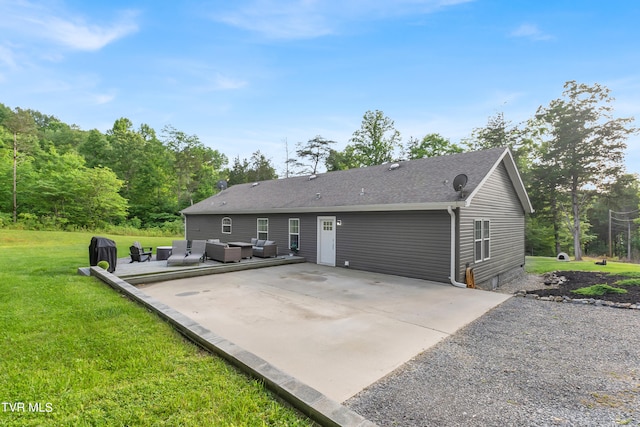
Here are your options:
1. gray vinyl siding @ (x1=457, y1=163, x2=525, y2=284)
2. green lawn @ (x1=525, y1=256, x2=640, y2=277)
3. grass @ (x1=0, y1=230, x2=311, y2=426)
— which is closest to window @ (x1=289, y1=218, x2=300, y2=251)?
gray vinyl siding @ (x1=457, y1=163, x2=525, y2=284)

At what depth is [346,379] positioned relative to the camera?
3.00m

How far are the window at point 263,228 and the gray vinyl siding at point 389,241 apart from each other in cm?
110

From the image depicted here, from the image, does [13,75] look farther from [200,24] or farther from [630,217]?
[630,217]

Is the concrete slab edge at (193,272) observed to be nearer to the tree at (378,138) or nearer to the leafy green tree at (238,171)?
the tree at (378,138)

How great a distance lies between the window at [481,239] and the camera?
29.0ft

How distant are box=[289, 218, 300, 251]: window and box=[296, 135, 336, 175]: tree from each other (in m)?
19.3

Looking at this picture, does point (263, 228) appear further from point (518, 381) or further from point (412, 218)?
point (518, 381)

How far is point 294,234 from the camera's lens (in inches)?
472

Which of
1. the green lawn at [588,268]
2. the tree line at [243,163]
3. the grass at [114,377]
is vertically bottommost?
the green lawn at [588,268]

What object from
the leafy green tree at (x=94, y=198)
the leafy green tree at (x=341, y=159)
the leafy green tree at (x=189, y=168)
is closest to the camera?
the leafy green tree at (x=94, y=198)

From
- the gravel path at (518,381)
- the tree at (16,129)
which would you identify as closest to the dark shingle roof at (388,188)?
the gravel path at (518,381)

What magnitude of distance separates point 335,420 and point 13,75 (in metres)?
17.7

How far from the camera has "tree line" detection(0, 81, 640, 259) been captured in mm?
20906

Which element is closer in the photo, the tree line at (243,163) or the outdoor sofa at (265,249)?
the outdoor sofa at (265,249)
